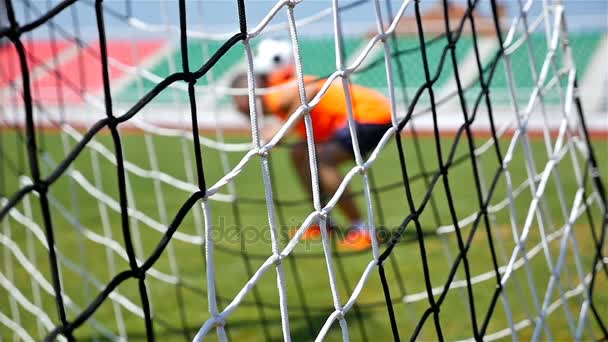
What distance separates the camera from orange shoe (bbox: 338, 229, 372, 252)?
3236 millimetres

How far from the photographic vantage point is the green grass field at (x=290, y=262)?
2387mm

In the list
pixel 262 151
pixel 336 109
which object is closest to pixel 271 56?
pixel 336 109

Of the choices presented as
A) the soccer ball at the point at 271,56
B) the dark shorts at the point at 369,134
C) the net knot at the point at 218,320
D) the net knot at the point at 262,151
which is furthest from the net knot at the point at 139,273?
the dark shorts at the point at 369,134

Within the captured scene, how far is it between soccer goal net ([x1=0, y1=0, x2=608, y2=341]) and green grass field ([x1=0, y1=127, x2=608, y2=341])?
0.01m

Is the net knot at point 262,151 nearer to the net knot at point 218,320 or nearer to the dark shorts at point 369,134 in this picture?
the net knot at point 218,320

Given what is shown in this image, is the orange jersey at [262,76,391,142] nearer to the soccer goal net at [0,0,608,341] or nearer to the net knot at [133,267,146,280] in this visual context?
the soccer goal net at [0,0,608,341]

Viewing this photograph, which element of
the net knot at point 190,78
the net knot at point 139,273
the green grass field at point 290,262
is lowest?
the green grass field at point 290,262

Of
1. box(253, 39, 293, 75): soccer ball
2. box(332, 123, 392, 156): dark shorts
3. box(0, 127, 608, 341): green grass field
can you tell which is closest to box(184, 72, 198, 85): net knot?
box(0, 127, 608, 341): green grass field

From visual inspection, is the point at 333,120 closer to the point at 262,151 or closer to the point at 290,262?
the point at 290,262

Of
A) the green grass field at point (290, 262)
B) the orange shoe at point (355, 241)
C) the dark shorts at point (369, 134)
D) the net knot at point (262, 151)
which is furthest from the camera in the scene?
the orange shoe at point (355, 241)

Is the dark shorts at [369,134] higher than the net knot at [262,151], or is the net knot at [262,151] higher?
the net knot at [262,151]

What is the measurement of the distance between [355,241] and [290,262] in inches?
14.7

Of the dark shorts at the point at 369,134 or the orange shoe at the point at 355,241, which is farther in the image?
the orange shoe at the point at 355,241

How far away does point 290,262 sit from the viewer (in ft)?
9.82
